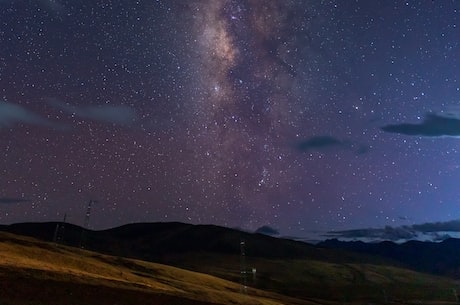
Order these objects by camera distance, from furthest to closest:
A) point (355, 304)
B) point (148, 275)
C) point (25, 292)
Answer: point (355, 304) < point (148, 275) < point (25, 292)

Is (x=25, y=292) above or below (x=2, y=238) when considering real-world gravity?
below

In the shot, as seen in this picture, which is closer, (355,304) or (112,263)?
(112,263)

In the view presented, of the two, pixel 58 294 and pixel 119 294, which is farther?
pixel 119 294

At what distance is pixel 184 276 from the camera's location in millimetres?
128500

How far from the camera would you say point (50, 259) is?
8300 centimetres

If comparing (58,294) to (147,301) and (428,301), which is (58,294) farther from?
(428,301)

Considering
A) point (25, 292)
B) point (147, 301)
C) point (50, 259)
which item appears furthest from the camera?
point (50, 259)

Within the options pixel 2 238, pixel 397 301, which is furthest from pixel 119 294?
pixel 397 301

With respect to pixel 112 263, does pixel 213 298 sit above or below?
below

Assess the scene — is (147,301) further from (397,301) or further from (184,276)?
(397,301)

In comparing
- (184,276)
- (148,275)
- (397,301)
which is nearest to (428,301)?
(397,301)

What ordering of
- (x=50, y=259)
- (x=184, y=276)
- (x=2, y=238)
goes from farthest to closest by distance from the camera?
1. (x=184, y=276)
2. (x=2, y=238)
3. (x=50, y=259)

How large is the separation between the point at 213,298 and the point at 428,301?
13928 cm

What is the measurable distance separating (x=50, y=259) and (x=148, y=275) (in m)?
31.3
